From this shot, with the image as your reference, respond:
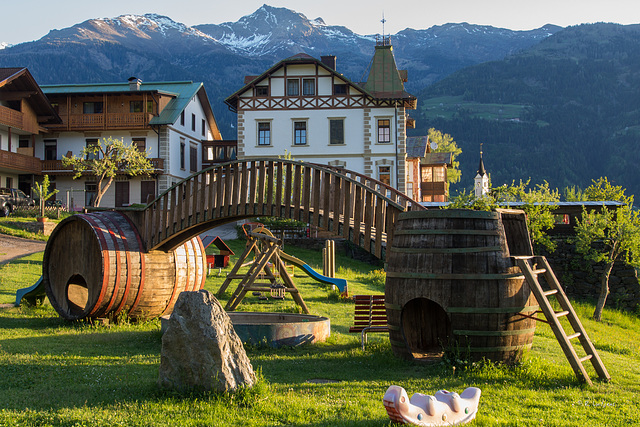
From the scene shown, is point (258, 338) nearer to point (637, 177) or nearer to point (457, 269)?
point (457, 269)

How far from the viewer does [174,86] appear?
43.2 meters

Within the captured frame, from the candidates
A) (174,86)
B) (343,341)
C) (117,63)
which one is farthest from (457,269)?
(117,63)

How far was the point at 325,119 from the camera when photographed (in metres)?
37.2

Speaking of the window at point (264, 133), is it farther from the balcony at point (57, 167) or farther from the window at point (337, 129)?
the balcony at point (57, 167)

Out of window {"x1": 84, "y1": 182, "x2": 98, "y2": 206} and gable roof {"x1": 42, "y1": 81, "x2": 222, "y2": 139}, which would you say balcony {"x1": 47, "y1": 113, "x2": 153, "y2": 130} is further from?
window {"x1": 84, "y1": 182, "x2": 98, "y2": 206}

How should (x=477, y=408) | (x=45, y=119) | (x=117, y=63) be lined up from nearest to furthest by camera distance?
(x=477, y=408), (x=45, y=119), (x=117, y=63)

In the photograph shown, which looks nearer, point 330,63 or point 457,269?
point 457,269

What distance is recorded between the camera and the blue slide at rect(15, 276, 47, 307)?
13.3 meters

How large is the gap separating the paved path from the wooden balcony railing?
12029 mm

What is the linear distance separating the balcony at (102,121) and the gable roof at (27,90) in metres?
0.66

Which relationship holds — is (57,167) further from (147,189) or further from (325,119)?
(325,119)

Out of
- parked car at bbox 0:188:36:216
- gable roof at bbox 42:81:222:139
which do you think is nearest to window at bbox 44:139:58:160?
gable roof at bbox 42:81:222:139

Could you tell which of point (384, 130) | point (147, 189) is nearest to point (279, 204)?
point (384, 130)

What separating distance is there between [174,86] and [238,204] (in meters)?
33.8
